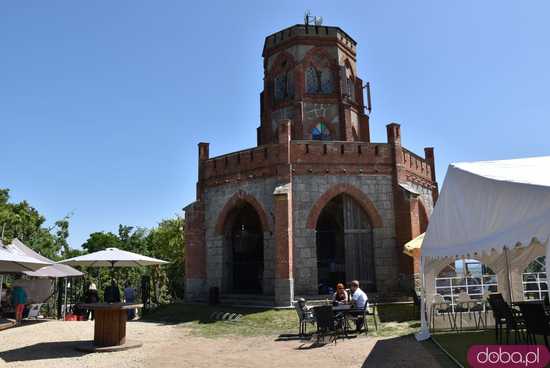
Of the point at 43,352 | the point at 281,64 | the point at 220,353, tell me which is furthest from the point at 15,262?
the point at 281,64

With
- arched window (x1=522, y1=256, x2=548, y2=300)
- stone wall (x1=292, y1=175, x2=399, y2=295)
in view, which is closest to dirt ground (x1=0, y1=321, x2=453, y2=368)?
arched window (x1=522, y1=256, x2=548, y2=300)

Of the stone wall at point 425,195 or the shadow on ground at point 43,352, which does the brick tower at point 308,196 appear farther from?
the shadow on ground at point 43,352

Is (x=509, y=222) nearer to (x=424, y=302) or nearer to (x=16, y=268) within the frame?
(x=424, y=302)

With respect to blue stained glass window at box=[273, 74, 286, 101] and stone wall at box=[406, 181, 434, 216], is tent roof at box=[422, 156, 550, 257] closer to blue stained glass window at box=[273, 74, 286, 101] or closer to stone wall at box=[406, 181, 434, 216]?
stone wall at box=[406, 181, 434, 216]

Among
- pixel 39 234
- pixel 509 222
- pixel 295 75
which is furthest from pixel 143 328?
pixel 39 234

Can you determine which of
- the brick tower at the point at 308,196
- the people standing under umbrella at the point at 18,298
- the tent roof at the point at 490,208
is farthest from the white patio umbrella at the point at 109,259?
the tent roof at the point at 490,208

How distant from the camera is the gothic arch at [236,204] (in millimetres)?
17367

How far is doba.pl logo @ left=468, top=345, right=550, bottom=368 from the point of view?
6272 mm

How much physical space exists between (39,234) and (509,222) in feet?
84.3

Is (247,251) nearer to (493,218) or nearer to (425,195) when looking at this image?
(425,195)

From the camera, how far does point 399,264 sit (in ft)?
55.1

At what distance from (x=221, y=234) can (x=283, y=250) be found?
3.84 metres

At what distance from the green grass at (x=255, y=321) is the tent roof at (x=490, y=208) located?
2957mm

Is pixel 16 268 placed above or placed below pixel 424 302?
above
